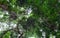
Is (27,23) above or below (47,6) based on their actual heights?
below

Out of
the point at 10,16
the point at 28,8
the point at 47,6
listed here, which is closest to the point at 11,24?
the point at 10,16

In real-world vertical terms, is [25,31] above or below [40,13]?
below

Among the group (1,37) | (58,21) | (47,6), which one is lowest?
(1,37)

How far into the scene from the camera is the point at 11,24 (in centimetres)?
178

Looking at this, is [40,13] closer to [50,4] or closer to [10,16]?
[50,4]

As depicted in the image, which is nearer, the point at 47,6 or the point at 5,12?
the point at 47,6

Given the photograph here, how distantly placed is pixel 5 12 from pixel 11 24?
4.4 inches

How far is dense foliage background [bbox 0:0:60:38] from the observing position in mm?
1660

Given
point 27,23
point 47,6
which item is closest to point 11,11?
point 27,23

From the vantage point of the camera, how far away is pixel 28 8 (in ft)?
5.80

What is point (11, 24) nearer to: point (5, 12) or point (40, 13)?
point (5, 12)

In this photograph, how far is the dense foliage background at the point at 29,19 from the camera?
166 cm

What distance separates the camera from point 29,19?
1765mm

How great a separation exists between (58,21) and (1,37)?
48cm
